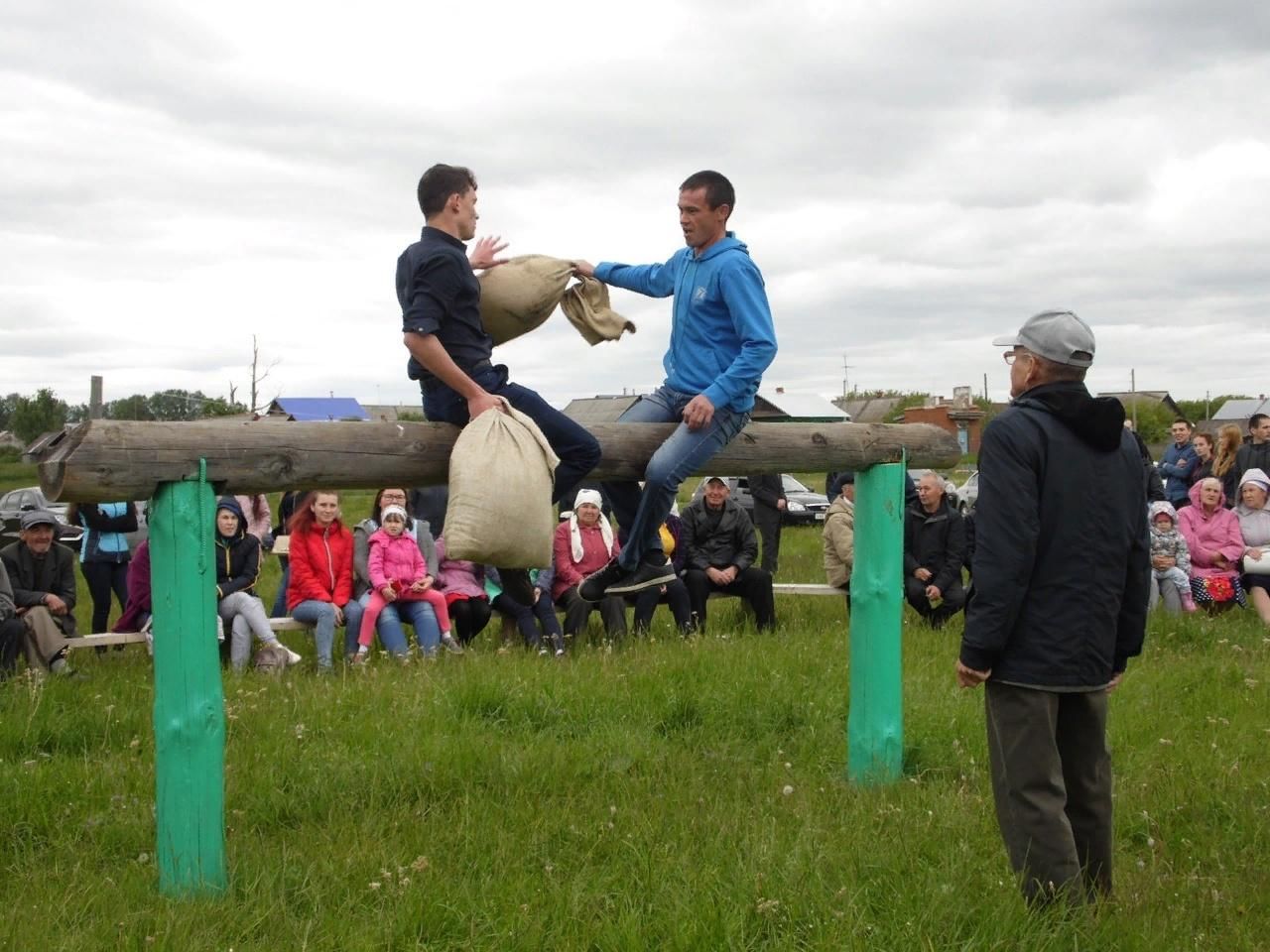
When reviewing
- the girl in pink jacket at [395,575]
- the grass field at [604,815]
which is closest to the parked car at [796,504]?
the girl in pink jacket at [395,575]

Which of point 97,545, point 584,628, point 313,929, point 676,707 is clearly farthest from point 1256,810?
point 97,545

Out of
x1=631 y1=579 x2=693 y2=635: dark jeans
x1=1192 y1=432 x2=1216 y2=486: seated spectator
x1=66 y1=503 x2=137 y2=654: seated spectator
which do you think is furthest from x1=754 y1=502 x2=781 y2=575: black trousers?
x1=66 y1=503 x2=137 y2=654: seated spectator

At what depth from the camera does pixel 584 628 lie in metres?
10.8

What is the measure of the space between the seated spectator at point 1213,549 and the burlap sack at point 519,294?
876cm

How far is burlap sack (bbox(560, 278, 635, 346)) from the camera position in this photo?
5973mm

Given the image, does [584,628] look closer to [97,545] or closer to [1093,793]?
[97,545]

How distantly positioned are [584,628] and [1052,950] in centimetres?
695

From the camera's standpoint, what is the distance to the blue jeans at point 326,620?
9.72m

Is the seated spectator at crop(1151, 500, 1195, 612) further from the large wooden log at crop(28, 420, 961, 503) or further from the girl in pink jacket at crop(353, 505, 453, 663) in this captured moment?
the large wooden log at crop(28, 420, 961, 503)

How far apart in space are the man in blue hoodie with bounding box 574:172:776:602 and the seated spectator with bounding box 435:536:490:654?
4.32 m

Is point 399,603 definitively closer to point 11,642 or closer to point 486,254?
point 11,642

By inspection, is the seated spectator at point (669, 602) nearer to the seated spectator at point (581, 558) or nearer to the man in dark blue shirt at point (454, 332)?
the seated spectator at point (581, 558)

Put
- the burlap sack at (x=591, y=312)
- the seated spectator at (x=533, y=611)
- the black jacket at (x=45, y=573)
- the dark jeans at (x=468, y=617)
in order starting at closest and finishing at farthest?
the burlap sack at (x=591, y=312) → the black jacket at (x=45, y=573) → the seated spectator at (x=533, y=611) → the dark jeans at (x=468, y=617)

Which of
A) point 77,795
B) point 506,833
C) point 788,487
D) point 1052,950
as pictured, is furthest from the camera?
point 788,487
